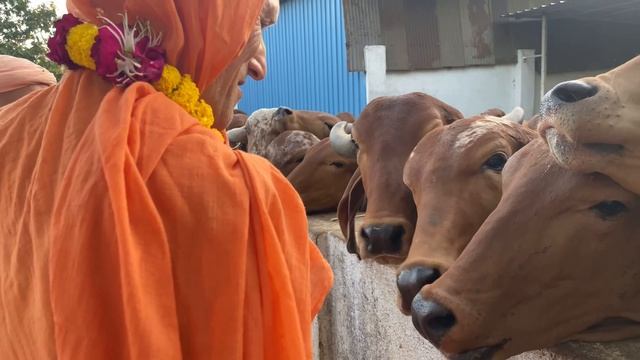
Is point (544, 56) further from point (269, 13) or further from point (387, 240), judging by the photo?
point (269, 13)

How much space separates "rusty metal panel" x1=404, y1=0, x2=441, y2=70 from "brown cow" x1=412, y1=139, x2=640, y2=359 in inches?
330

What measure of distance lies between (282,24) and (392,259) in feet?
30.0

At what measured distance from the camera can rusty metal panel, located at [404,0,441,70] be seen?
31.4 ft

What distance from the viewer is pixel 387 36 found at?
9.42m

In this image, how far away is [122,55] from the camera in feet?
4.74

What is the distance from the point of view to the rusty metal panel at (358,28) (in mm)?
8922

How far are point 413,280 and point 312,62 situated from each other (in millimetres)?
8579

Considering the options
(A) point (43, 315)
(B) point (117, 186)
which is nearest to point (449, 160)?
(B) point (117, 186)

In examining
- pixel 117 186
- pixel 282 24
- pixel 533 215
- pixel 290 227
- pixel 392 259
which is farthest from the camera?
pixel 282 24

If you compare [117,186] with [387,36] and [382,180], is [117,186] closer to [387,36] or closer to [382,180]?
[382,180]

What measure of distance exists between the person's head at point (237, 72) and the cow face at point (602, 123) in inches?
30.5

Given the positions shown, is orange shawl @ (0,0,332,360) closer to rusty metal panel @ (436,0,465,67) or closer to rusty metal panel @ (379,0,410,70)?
rusty metal panel @ (379,0,410,70)

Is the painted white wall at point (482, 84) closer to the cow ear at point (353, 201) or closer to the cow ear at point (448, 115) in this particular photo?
the cow ear at point (353, 201)

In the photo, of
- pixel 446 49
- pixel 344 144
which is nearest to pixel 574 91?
pixel 344 144
